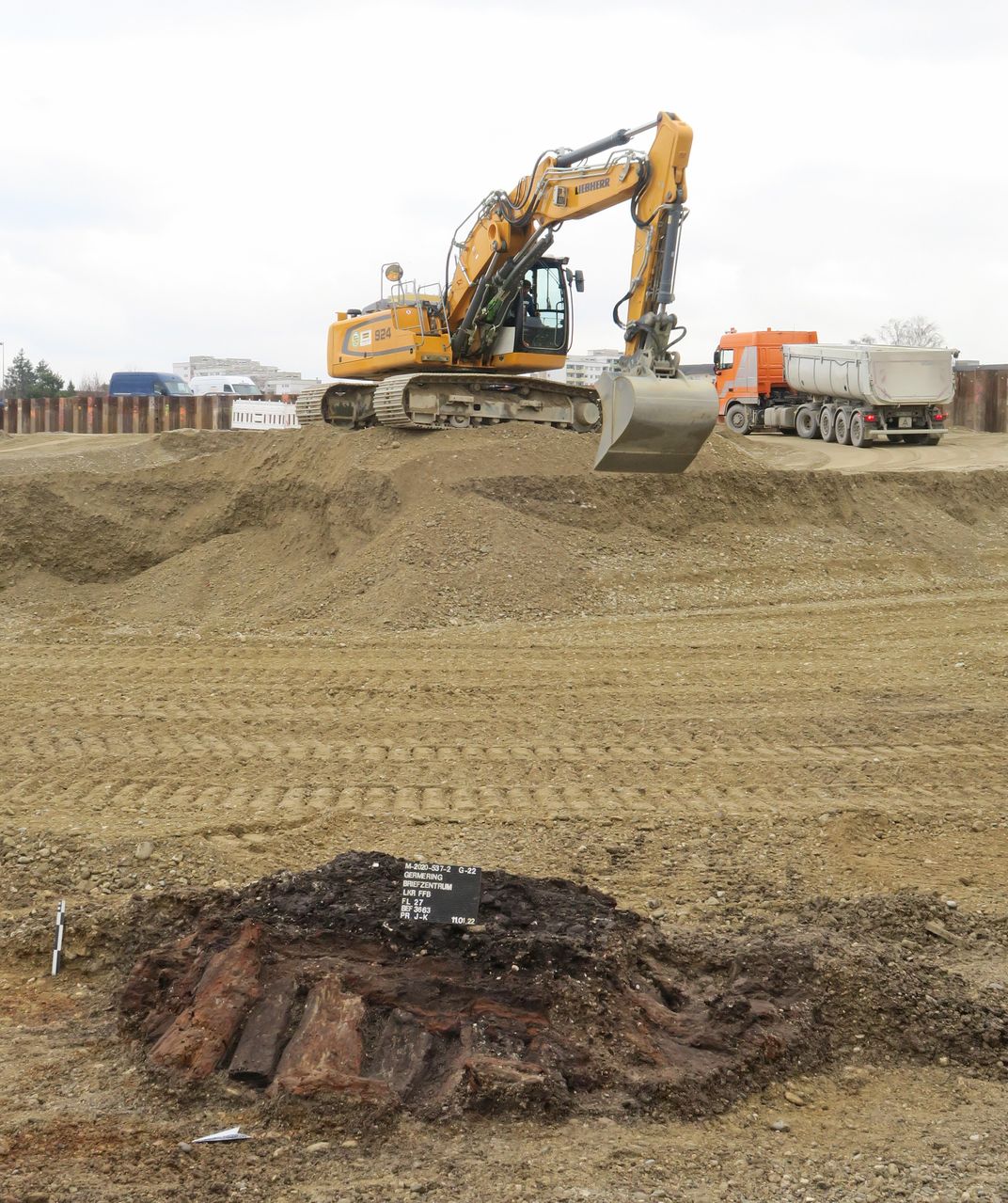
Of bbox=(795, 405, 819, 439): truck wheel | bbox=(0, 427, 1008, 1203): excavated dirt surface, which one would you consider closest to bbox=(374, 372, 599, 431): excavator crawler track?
bbox=(0, 427, 1008, 1203): excavated dirt surface

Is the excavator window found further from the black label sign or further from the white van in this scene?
the white van

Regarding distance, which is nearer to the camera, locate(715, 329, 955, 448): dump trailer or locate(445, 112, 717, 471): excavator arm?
locate(445, 112, 717, 471): excavator arm

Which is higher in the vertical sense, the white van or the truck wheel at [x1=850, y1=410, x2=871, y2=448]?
the white van

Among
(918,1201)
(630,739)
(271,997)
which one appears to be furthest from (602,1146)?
(630,739)

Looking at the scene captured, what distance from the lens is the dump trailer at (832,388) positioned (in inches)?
963

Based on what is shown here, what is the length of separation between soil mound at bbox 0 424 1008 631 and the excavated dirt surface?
0.28ft

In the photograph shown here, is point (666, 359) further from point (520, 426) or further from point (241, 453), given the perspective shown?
point (241, 453)

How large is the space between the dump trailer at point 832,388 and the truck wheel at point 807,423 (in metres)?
0.02

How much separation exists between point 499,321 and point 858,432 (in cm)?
1109

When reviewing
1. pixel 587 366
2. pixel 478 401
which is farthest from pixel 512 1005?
pixel 587 366

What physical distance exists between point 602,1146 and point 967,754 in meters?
4.73

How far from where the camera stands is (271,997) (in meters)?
4.09

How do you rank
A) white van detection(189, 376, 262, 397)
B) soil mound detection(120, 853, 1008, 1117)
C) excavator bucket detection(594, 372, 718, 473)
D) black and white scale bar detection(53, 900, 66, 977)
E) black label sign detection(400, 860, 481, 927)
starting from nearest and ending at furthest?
soil mound detection(120, 853, 1008, 1117) < black label sign detection(400, 860, 481, 927) < black and white scale bar detection(53, 900, 66, 977) < excavator bucket detection(594, 372, 718, 473) < white van detection(189, 376, 262, 397)

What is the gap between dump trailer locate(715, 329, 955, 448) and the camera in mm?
24469
